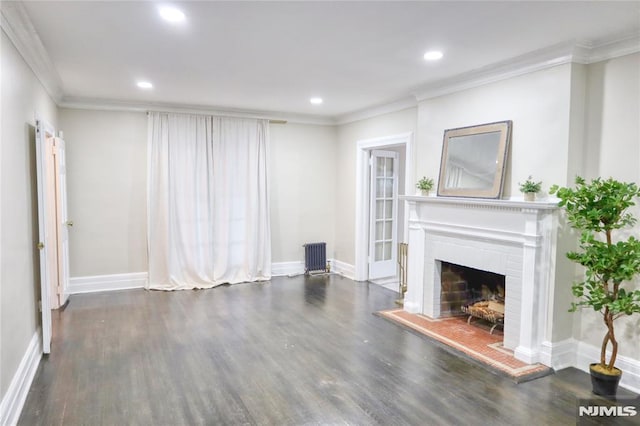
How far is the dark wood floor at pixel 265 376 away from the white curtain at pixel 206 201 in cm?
115

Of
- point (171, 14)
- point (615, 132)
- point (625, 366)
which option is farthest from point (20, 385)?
point (615, 132)

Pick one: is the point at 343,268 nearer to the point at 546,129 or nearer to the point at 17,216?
the point at 546,129

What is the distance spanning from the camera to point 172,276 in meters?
5.94

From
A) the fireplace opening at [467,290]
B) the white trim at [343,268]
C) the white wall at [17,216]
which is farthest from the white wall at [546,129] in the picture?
the white wall at [17,216]

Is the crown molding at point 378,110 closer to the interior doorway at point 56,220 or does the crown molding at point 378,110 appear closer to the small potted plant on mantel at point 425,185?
the small potted plant on mantel at point 425,185

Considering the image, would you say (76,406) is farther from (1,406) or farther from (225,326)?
(225,326)

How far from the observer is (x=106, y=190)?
18.8ft

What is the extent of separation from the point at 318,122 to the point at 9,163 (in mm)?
4818

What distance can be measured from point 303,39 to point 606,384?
3393mm

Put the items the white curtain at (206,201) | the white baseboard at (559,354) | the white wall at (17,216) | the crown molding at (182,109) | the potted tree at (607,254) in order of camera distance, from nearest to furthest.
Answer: the white wall at (17,216), the potted tree at (607,254), the white baseboard at (559,354), the crown molding at (182,109), the white curtain at (206,201)

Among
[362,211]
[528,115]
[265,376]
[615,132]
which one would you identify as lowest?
[265,376]

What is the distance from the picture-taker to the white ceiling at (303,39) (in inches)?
105

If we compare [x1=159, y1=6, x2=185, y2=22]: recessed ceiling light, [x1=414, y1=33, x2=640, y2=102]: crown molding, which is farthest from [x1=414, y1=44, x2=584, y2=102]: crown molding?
[x1=159, y1=6, x2=185, y2=22]: recessed ceiling light

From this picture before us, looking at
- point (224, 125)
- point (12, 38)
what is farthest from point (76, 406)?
point (224, 125)
